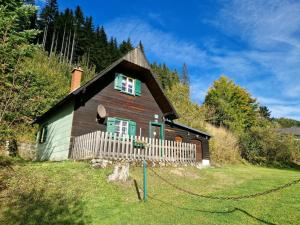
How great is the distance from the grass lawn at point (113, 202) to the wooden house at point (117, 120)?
2682mm

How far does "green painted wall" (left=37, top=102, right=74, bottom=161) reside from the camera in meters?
15.5

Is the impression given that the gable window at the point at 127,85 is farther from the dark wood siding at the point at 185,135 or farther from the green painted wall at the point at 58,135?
the dark wood siding at the point at 185,135

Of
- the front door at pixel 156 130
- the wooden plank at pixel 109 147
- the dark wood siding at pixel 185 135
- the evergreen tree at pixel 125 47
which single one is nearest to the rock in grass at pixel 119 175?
the wooden plank at pixel 109 147

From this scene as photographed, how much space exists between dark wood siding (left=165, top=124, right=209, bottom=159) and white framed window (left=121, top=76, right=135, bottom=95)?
4537mm

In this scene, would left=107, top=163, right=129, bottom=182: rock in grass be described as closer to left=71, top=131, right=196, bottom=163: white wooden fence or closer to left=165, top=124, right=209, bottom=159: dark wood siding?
left=71, top=131, right=196, bottom=163: white wooden fence

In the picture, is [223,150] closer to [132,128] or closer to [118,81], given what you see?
[132,128]

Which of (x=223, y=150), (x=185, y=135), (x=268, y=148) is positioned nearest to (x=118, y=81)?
(x=185, y=135)

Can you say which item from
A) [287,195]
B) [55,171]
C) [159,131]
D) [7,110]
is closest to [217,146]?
[159,131]

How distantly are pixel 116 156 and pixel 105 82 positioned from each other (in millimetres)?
5898

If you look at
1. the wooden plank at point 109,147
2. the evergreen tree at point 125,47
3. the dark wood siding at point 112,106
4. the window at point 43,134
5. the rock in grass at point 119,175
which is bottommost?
the rock in grass at point 119,175

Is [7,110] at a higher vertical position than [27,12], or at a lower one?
lower

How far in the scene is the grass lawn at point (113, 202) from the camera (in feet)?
22.5

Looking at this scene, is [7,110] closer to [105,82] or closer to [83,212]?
[83,212]

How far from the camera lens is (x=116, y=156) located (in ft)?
43.1
